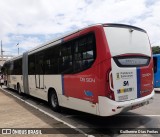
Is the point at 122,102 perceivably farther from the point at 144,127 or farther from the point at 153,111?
the point at 153,111

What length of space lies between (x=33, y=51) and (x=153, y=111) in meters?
7.02

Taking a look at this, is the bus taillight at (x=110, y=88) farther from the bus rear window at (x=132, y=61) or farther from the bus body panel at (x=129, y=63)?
the bus rear window at (x=132, y=61)

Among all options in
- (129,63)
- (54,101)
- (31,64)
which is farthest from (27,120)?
(31,64)

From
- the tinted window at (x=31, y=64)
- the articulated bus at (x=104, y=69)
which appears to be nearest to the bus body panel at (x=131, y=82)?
Answer: the articulated bus at (x=104, y=69)

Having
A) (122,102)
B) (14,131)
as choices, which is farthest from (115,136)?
(14,131)

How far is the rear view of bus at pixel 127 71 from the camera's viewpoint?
673 centimetres

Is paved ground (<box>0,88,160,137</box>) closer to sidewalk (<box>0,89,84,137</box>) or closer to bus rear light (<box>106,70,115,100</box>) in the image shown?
sidewalk (<box>0,89,84,137</box>)

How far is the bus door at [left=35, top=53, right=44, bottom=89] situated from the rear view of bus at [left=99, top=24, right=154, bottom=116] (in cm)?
527

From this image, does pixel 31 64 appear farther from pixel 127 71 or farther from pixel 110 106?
pixel 110 106

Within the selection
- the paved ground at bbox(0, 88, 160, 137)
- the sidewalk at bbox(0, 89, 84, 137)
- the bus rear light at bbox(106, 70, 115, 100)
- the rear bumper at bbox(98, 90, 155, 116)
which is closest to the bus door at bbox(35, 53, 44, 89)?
the sidewalk at bbox(0, 89, 84, 137)

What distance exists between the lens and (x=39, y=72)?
12.1 m

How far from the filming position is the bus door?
11.7 m

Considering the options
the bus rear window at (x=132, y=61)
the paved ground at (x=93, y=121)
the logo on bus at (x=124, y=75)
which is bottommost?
the paved ground at (x=93, y=121)

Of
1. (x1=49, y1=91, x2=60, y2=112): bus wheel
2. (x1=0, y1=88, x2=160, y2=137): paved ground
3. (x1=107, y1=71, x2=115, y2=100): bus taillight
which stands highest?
(x1=107, y1=71, x2=115, y2=100): bus taillight
